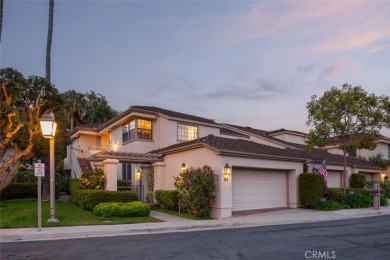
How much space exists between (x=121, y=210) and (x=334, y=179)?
19.4m

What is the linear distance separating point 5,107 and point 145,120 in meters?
11.6

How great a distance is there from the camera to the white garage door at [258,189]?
1895cm

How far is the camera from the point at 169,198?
63.1ft

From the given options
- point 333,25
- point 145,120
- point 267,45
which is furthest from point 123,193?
point 333,25

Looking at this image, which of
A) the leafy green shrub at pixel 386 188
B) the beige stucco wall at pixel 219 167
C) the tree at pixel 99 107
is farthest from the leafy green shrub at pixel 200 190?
the tree at pixel 99 107

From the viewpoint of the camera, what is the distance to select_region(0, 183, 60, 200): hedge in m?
24.6

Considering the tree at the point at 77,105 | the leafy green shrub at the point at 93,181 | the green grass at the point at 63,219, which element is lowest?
the green grass at the point at 63,219

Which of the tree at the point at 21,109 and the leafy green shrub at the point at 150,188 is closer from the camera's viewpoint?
the tree at the point at 21,109

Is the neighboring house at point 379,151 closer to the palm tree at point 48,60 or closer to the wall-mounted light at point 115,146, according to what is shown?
the wall-mounted light at point 115,146

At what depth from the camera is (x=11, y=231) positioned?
12.2m

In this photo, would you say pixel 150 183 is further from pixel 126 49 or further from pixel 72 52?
pixel 72 52

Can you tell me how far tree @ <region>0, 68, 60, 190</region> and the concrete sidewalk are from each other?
544cm

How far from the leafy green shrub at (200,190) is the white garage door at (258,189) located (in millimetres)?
2184

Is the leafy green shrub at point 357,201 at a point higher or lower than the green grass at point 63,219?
lower
